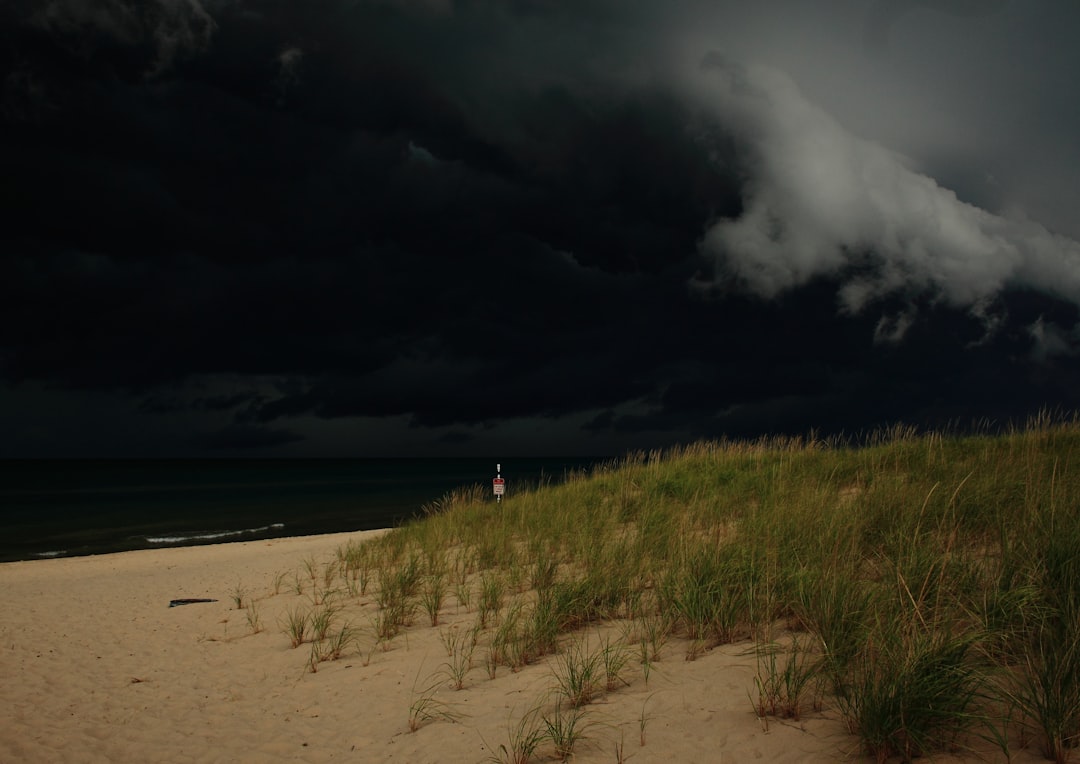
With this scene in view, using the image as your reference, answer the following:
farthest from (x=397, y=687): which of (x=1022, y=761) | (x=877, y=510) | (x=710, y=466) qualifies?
(x=710, y=466)

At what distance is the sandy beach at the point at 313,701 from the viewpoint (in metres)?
4.31

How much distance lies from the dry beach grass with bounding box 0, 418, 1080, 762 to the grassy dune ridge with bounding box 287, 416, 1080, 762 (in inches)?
1.1

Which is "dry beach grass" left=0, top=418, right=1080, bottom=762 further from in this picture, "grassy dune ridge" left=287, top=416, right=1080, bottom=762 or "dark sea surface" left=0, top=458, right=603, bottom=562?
→ "dark sea surface" left=0, top=458, right=603, bottom=562

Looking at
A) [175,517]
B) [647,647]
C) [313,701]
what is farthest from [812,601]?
[175,517]

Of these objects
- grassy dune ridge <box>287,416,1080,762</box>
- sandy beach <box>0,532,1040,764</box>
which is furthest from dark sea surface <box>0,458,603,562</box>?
sandy beach <box>0,532,1040,764</box>

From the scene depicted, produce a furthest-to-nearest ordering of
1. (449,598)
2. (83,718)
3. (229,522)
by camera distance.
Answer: (229,522)
(449,598)
(83,718)

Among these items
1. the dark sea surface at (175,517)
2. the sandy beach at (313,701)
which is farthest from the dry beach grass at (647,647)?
the dark sea surface at (175,517)

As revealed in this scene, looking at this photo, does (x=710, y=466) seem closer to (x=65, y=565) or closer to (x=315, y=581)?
(x=315, y=581)

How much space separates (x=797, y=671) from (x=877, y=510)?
3.90 metres

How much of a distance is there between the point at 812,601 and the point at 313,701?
5.02m

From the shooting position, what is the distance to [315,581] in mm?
12070

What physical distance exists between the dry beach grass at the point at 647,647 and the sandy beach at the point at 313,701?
0.03m

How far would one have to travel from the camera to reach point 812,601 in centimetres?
501

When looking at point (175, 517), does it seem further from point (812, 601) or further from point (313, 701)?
point (812, 601)
